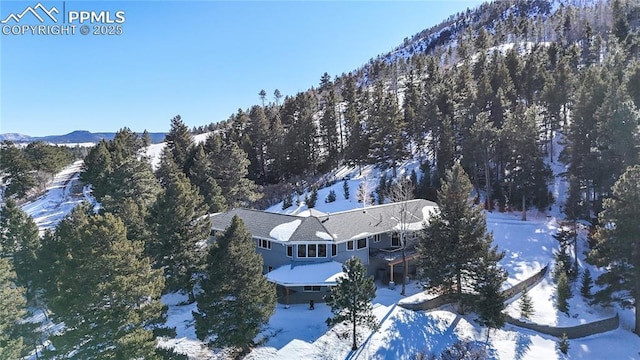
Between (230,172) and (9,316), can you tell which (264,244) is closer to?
(9,316)

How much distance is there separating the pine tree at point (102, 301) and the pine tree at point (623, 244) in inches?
972

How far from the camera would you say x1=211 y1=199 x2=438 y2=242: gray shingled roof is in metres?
26.5

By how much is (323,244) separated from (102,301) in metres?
14.2

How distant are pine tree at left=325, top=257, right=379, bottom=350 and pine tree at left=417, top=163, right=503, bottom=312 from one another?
565 centimetres

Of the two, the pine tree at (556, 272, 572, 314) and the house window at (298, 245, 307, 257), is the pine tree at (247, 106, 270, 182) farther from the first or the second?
the pine tree at (556, 272, 572, 314)

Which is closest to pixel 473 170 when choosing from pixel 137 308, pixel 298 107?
pixel 298 107

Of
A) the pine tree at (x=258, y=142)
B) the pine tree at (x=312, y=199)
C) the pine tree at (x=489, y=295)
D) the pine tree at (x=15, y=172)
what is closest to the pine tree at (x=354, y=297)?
the pine tree at (x=489, y=295)

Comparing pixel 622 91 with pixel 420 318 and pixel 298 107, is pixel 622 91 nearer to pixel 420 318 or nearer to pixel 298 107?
pixel 420 318

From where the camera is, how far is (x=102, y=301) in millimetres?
15070

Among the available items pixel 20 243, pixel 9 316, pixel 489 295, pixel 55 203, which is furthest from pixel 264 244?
pixel 55 203

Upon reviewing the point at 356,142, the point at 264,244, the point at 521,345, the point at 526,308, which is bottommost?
the point at 521,345

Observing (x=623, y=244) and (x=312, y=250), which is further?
(x=312, y=250)

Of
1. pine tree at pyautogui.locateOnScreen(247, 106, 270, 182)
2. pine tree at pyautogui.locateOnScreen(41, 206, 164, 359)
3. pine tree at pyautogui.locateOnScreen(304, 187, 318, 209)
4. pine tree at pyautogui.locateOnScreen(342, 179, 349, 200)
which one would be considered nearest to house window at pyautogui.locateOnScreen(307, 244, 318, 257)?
pine tree at pyautogui.locateOnScreen(41, 206, 164, 359)

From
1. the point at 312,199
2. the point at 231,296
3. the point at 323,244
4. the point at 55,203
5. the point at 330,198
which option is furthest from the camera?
the point at 55,203
